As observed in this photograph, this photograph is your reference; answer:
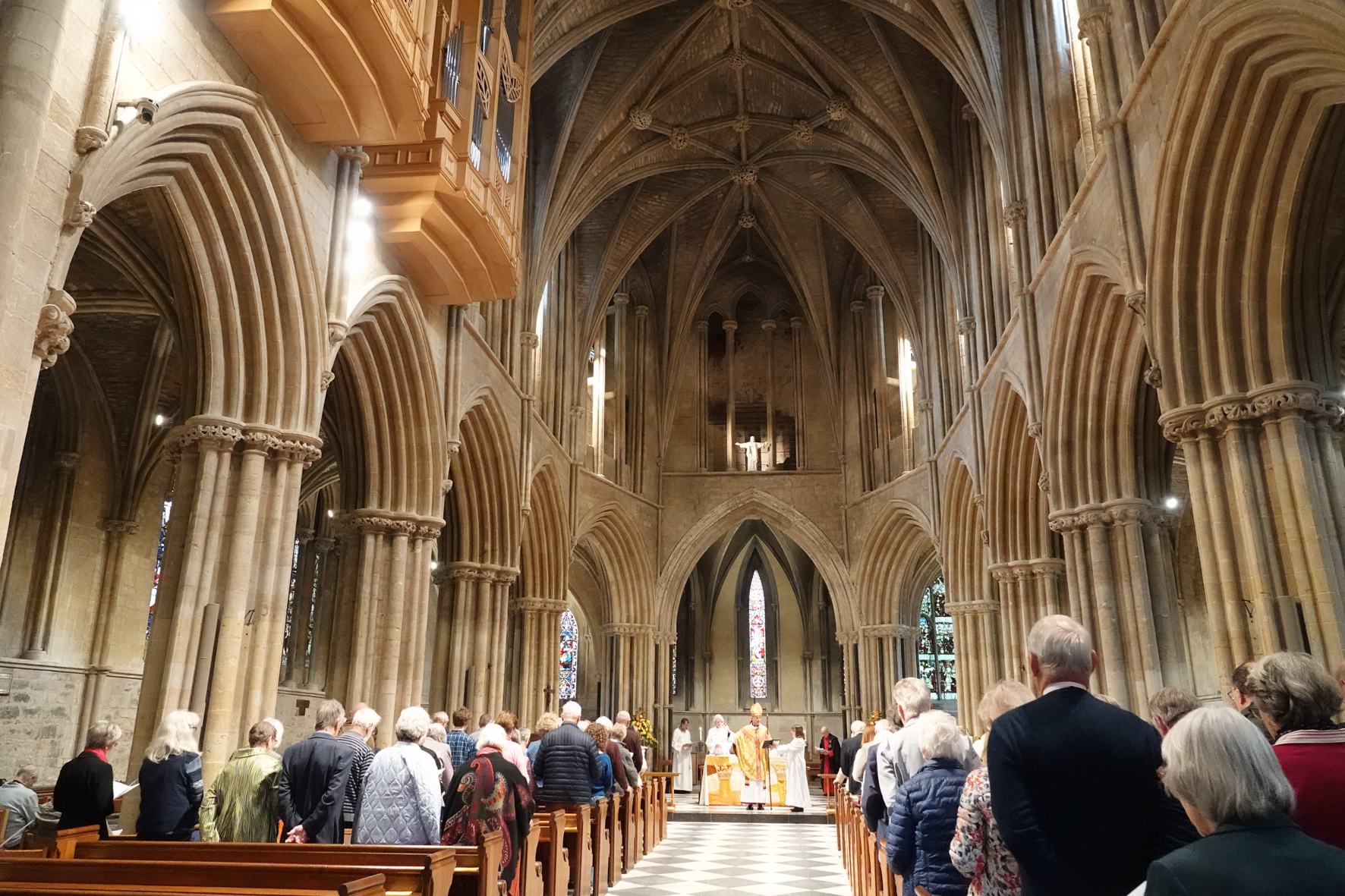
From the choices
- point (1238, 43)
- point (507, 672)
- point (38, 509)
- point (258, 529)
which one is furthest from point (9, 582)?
point (1238, 43)

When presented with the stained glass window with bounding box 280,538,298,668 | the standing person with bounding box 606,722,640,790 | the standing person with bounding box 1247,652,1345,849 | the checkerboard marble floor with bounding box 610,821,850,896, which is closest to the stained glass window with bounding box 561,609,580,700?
the stained glass window with bounding box 280,538,298,668

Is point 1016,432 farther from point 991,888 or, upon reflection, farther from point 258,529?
point 991,888

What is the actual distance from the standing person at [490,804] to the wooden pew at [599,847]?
2610 millimetres

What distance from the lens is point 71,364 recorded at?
1552 centimetres

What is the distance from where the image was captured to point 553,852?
7277 mm

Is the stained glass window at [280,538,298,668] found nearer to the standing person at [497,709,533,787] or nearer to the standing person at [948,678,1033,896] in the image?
the standing person at [497,709,533,787]

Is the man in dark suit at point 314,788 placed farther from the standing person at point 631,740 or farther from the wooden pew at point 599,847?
the standing person at point 631,740

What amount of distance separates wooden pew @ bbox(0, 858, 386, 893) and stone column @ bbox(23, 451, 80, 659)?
11785mm

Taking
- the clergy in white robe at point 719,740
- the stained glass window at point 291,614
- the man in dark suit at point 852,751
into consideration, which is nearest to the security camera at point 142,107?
the man in dark suit at point 852,751

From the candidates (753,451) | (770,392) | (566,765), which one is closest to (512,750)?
(566,765)

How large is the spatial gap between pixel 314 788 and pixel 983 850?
433 cm

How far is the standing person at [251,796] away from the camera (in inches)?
246

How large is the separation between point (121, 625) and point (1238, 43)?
1650 centimetres

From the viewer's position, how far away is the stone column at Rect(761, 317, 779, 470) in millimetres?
26719
